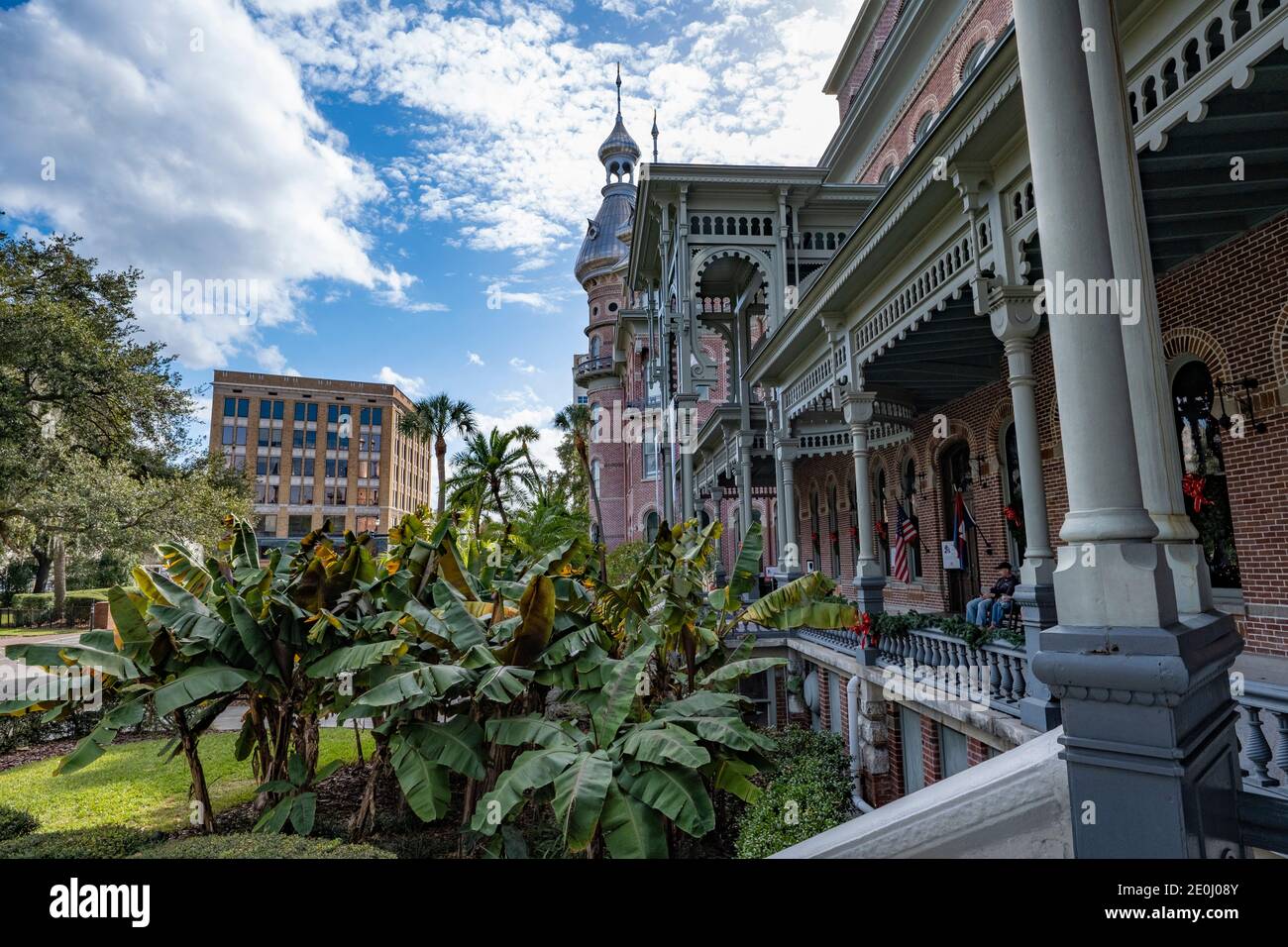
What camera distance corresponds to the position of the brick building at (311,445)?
76375mm

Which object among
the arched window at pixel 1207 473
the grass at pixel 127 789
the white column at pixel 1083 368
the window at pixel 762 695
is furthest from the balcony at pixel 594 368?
A: the white column at pixel 1083 368

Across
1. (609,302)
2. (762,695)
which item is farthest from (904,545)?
(609,302)

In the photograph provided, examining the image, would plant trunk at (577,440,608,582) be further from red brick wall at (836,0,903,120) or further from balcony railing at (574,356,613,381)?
balcony railing at (574,356,613,381)

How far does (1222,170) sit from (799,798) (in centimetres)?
802

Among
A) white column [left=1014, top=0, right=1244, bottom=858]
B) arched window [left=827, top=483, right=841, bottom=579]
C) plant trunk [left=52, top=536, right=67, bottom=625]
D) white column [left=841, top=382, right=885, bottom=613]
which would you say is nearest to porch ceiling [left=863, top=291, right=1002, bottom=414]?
white column [left=841, top=382, right=885, bottom=613]

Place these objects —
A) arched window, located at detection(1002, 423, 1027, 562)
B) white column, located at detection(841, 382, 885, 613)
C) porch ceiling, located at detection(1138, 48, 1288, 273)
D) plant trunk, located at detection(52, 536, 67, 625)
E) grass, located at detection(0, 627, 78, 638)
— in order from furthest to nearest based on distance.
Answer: plant trunk, located at detection(52, 536, 67, 625), grass, located at detection(0, 627, 78, 638), arched window, located at detection(1002, 423, 1027, 562), white column, located at detection(841, 382, 885, 613), porch ceiling, located at detection(1138, 48, 1288, 273)

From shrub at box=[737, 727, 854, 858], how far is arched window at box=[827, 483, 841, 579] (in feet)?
36.3

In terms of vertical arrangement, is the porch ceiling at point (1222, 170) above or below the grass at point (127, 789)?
above

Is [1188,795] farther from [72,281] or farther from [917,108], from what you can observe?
[72,281]

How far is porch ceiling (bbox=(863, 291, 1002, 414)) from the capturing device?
33.8 feet

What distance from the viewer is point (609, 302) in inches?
2052

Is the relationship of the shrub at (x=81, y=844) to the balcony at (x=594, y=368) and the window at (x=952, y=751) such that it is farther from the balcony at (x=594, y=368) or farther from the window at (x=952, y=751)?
the balcony at (x=594, y=368)

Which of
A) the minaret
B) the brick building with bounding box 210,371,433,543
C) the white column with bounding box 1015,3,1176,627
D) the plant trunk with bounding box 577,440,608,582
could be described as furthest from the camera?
the brick building with bounding box 210,371,433,543

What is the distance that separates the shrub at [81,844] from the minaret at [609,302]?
1382 inches
